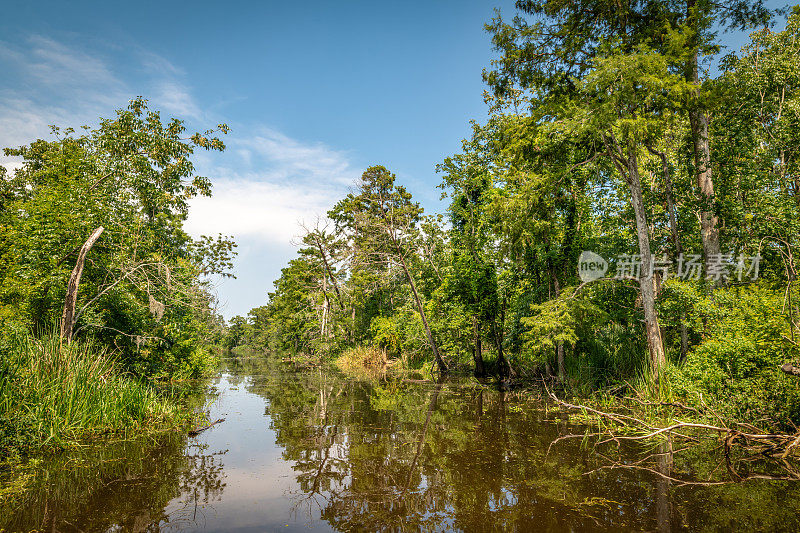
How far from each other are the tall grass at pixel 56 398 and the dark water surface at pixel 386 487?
0.55 metres

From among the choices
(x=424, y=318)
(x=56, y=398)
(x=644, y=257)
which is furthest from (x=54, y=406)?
(x=424, y=318)

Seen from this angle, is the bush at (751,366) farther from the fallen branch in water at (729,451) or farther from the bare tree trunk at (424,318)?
the bare tree trunk at (424,318)

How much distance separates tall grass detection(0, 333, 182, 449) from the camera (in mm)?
5496

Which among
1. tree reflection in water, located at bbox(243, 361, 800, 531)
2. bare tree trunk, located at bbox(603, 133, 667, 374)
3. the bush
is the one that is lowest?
tree reflection in water, located at bbox(243, 361, 800, 531)

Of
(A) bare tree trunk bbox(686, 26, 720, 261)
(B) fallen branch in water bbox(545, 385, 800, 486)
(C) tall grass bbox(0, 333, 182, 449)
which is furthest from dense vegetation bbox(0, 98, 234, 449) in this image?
(A) bare tree trunk bbox(686, 26, 720, 261)

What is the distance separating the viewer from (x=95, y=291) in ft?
33.2

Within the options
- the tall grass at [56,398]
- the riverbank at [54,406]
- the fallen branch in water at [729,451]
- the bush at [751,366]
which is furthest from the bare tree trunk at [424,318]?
the tall grass at [56,398]

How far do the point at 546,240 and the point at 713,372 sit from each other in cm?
654

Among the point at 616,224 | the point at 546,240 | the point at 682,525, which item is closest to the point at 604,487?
the point at 682,525

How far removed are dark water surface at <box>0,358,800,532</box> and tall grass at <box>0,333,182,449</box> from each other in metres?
0.55

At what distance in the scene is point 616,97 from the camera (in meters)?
8.52

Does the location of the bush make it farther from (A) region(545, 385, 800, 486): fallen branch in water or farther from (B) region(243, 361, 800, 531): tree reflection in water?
(B) region(243, 361, 800, 531): tree reflection in water

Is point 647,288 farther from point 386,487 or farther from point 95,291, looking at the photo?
point 95,291

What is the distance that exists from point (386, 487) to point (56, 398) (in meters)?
5.49
